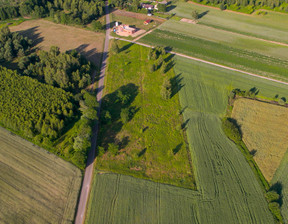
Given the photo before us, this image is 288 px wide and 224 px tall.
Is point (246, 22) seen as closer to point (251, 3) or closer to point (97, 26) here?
point (251, 3)

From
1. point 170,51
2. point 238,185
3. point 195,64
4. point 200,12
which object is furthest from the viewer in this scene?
point 200,12

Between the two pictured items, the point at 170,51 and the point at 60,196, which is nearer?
the point at 60,196

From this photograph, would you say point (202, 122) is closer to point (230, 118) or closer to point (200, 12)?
point (230, 118)

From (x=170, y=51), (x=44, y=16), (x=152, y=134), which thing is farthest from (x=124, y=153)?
(x=44, y=16)

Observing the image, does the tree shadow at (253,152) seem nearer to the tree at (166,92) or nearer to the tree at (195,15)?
the tree at (166,92)

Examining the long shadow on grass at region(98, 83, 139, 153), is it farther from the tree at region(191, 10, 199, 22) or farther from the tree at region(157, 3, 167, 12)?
the tree at region(157, 3, 167, 12)

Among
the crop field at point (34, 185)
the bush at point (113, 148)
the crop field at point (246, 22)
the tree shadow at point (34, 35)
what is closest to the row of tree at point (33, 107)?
the crop field at point (34, 185)

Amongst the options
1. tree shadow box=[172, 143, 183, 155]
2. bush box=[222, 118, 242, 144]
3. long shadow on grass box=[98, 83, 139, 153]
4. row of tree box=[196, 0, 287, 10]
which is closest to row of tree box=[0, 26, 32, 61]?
long shadow on grass box=[98, 83, 139, 153]
